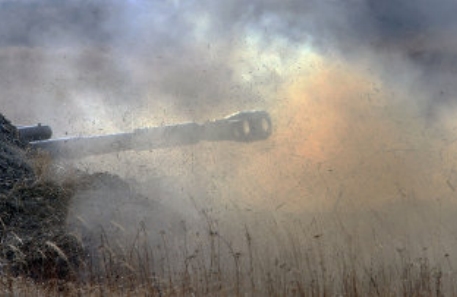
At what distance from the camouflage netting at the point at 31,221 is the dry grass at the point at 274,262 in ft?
1.06

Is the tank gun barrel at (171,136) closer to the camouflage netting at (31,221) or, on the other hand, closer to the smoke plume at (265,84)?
the smoke plume at (265,84)

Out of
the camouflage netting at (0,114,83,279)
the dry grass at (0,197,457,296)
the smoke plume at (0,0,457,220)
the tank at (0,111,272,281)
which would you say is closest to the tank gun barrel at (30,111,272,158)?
the tank at (0,111,272,281)

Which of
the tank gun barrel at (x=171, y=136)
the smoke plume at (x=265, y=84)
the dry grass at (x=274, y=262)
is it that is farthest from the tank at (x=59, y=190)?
the smoke plume at (x=265, y=84)

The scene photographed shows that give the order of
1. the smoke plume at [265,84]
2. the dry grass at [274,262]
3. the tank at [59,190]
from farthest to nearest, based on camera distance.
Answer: the smoke plume at [265,84]
the tank at [59,190]
the dry grass at [274,262]

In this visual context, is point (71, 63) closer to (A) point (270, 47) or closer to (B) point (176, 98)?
(B) point (176, 98)

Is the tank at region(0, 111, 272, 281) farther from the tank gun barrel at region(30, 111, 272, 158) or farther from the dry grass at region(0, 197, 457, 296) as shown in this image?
the dry grass at region(0, 197, 457, 296)

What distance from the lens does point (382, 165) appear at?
42.0ft

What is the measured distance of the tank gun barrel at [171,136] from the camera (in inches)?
496

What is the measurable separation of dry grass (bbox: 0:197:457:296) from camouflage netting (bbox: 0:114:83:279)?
0.32 m

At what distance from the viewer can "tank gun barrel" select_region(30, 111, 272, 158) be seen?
12586mm

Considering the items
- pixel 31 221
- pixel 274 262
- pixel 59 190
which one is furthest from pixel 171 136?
pixel 274 262

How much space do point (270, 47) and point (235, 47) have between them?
134cm

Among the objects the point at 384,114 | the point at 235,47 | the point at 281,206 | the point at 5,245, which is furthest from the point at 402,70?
the point at 5,245

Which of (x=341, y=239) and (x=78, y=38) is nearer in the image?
(x=341, y=239)
